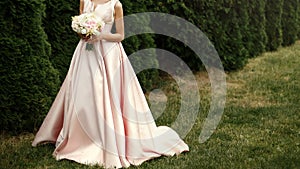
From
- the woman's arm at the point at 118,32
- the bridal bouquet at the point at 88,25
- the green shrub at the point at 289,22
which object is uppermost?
the bridal bouquet at the point at 88,25

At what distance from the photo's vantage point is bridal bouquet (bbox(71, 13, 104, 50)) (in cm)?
460

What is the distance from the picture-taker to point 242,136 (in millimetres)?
5574

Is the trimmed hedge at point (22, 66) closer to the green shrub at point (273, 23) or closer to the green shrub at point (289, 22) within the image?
the green shrub at point (273, 23)

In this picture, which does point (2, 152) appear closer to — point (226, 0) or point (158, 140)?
point (158, 140)

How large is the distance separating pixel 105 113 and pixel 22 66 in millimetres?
1277

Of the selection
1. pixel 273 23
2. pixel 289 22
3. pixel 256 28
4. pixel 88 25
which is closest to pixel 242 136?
pixel 88 25

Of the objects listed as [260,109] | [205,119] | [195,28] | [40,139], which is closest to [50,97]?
[40,139]

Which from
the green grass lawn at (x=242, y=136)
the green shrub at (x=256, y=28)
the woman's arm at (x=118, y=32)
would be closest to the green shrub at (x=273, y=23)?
the green shrub at (x=256, y=28)

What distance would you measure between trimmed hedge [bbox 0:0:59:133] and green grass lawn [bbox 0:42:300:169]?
0.25m

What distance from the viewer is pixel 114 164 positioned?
4633 mm

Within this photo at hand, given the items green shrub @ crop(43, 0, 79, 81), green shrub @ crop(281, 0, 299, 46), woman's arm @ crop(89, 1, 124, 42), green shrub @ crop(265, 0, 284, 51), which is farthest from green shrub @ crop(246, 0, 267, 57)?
woman's arm @ crop(89, 1, 124, 42)

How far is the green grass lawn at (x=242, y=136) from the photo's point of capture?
15.7 ft

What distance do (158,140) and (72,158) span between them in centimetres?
83

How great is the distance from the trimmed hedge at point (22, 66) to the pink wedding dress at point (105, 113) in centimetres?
69
